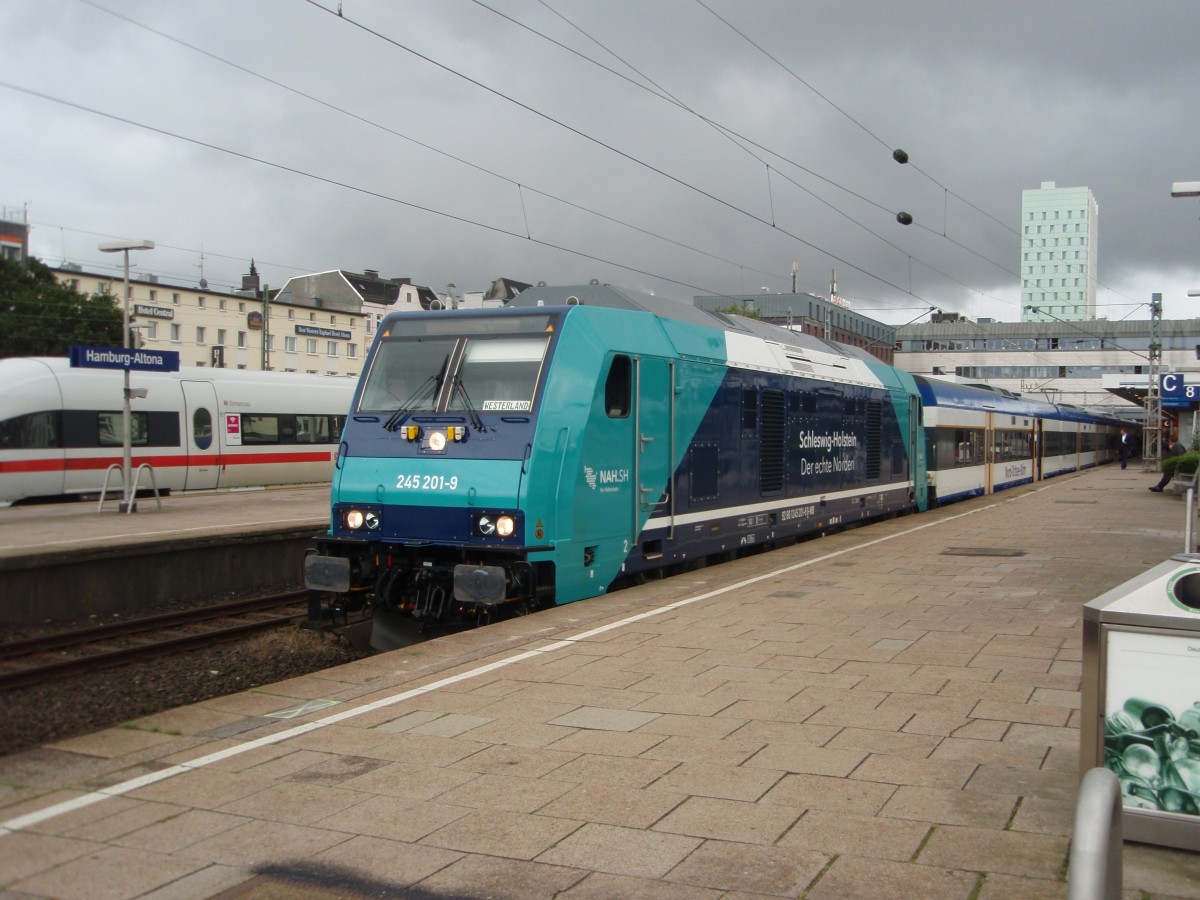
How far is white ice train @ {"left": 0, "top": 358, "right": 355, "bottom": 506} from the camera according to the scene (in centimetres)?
Answer: 2097

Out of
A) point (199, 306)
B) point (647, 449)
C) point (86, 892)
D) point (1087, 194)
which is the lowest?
point (86, 892)

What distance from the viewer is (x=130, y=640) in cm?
1122

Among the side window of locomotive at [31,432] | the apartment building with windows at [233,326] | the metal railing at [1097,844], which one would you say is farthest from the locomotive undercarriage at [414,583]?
the apartment building with windows at [233,326]

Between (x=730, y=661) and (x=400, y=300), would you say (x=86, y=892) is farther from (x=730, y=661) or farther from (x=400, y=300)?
(x=400, y=300)

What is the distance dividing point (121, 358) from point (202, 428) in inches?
286

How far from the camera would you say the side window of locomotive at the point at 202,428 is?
2453 centimetres

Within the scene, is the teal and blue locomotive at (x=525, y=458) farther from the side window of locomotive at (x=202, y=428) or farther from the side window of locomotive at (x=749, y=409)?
the side window of locomotive at (x=202, y=428)

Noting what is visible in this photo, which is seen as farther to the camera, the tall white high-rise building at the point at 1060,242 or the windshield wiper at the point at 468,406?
the tall white high-rise building at the point at 1060,242

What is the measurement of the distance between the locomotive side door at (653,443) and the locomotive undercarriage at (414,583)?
5.77ft

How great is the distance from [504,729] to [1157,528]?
15803mm

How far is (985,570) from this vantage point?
12.4 meters

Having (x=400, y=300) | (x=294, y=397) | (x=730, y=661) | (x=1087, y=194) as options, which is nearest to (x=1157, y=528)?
(x=730, y=661)

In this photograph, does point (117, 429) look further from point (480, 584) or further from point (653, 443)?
point (480, 584)

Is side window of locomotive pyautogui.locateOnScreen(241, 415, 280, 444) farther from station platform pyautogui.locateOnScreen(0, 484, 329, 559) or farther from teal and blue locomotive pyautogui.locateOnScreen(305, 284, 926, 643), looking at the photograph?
teal and blue locomotive pyautogui.locateOnScreen(305, 284, 926, 643)
